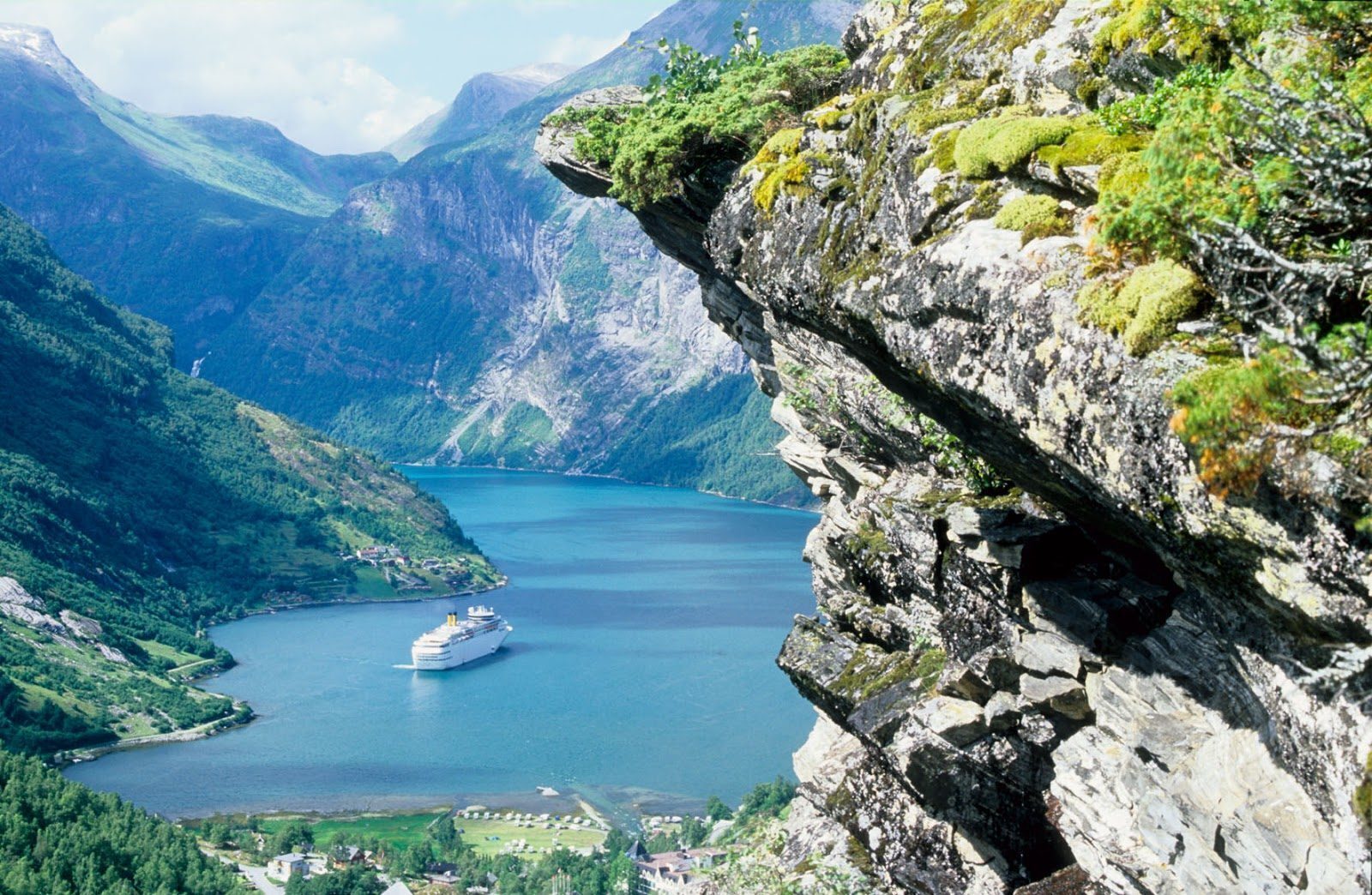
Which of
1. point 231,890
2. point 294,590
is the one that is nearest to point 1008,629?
point 231,890

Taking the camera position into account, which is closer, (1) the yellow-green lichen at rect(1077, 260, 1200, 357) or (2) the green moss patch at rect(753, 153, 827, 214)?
(1) the yellow-green lichen at rect(1077, 260, 1200, 357)

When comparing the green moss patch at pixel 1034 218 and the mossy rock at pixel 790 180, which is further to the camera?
the mossy rock at pixel 790 180

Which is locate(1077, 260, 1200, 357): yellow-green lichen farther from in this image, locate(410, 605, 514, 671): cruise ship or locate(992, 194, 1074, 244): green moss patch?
locate(410, 605, 514, 671): cruise ship

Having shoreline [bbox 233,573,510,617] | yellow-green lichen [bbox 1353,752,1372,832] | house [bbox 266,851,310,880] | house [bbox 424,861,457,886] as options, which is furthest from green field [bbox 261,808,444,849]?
shoreline [bbox 233,573,510,617]

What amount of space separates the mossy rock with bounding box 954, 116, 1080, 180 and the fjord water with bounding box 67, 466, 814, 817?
205ft

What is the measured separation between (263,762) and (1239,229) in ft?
271

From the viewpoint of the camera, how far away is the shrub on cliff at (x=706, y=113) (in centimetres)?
1978

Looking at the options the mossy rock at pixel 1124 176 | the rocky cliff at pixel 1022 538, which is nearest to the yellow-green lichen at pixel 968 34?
the rocky cliff at pixel 1022 538

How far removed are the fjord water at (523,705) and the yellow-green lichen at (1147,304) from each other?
64.5m

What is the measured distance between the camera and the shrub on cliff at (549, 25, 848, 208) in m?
19.8

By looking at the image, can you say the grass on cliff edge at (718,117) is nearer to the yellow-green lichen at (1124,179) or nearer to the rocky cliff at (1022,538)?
the rocky cliff at (1022,538)

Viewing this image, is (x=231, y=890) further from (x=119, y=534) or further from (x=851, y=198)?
(x=119, y=534)

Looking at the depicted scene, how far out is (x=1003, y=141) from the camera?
11953 millimetres

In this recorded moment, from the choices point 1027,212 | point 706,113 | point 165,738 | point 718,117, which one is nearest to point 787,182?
point 718,117
